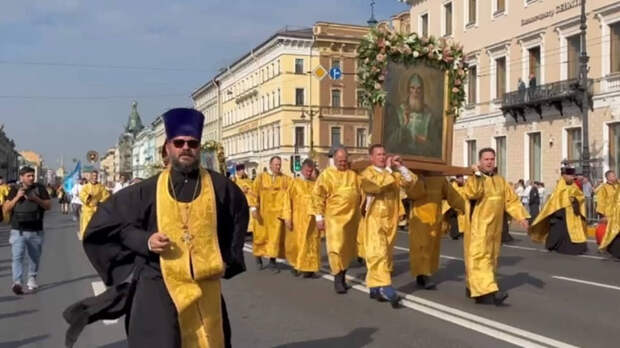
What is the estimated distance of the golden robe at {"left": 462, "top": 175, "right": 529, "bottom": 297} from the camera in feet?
30.1

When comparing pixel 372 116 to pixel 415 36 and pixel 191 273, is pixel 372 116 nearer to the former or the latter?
pixel 415 36

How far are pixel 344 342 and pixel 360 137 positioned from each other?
66.8 meters

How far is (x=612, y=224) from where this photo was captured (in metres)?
15.1

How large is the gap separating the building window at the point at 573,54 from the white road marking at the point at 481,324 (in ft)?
78.6

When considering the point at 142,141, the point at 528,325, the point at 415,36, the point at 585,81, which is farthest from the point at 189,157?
the point at 142,141

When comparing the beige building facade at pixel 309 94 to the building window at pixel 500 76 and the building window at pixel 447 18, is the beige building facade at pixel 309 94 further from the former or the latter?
the building window at pixel 500 76

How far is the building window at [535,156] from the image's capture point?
3406 cm

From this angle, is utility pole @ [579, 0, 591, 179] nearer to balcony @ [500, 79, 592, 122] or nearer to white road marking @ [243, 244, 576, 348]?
balcony @ [500, 79, 592, 122]

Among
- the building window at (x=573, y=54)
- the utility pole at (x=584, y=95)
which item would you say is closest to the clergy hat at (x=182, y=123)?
the utility pole at (x=584, y=95)

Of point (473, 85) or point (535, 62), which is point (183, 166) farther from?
point (473, 85)

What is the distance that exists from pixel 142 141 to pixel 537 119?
133834 mm

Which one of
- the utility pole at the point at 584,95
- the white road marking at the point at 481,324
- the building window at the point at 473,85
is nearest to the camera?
the white road marking at the point at 481,324

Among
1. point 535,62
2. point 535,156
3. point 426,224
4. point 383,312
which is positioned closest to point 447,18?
point 535,62

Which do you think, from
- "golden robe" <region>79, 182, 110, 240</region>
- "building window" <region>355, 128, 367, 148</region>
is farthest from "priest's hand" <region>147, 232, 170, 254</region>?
"building window" <region>355, 128, 367, 148</region>
